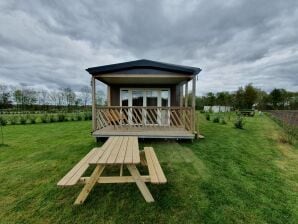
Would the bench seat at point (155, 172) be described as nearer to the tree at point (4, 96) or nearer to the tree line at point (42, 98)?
the tree line at point (42, 98)

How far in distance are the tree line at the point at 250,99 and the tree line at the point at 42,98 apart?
66.9 feet

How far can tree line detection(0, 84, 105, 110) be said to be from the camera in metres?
22.8

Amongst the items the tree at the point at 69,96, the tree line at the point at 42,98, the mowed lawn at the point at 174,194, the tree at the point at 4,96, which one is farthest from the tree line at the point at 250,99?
the tree at the point at 4,96

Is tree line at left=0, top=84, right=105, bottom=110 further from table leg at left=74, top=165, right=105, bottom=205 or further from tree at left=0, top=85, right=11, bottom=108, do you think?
table leg at left=74, top=165, right=105, bottom=205

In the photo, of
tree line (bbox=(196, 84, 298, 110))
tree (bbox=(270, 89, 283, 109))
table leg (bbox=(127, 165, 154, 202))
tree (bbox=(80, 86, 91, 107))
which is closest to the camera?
table leg (bbox=(127, 165, 154, 202))

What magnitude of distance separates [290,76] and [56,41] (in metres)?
56.0

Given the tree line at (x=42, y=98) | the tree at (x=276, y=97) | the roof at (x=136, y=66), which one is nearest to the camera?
the roof at (x=136, y=66)

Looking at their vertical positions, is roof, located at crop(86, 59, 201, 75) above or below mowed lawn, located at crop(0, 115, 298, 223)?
above

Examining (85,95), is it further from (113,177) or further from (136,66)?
(113,177)

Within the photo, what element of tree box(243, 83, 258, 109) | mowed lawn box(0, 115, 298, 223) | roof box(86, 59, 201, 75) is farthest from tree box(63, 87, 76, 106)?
tree box(243, 83, 258, 109)

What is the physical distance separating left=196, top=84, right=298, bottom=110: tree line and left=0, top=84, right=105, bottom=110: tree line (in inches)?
803

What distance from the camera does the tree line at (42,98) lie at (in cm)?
Answer: 2284

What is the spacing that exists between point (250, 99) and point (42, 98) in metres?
34.3

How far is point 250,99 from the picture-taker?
27.3 m
